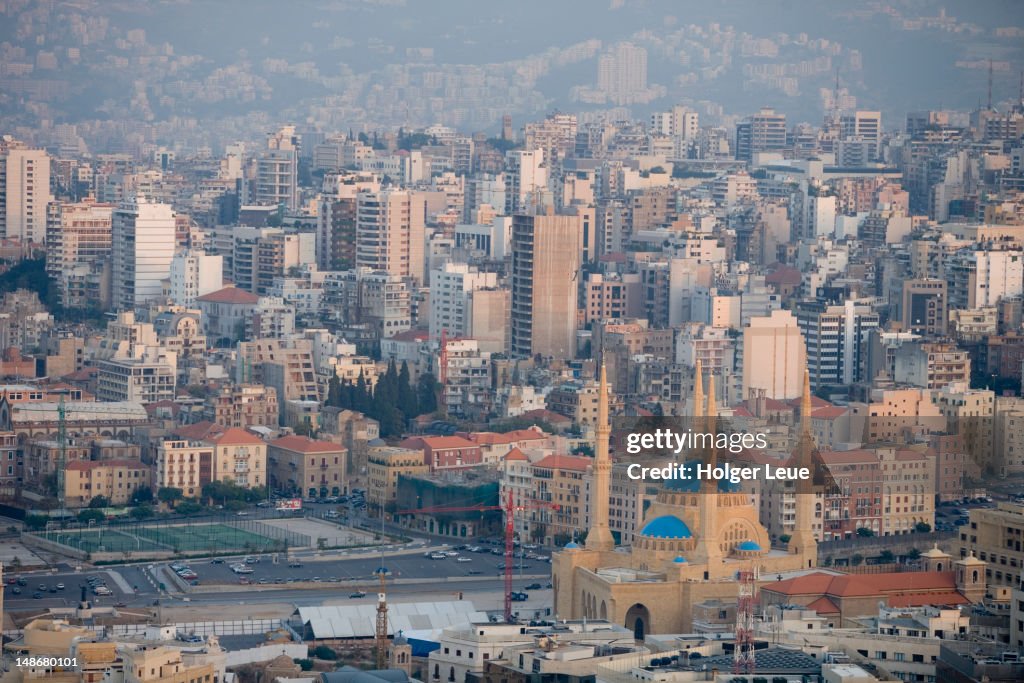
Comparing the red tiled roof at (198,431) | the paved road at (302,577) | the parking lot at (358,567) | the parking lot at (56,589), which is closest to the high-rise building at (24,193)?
the red tiled roof at (198,431)

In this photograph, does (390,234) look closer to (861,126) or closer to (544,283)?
(544,283)

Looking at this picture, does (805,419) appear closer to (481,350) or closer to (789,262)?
(481,350)

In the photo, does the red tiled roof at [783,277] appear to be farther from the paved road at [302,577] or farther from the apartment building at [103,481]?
the paved road at [302,577]

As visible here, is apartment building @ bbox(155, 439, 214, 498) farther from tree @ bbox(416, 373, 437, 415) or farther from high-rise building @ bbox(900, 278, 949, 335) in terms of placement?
high-rise building @ bbox(900, 278, 949, 335)

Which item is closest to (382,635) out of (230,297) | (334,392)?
(334,392)

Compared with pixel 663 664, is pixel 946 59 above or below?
above

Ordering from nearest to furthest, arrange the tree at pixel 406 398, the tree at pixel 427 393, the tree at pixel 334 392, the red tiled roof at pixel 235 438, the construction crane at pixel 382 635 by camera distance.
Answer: the construction crane at pixel 382 635
the red tiled roof at pixel 235 438
the tree at pixel 406 398
the tree at pixel 334 392
the tree at pixel 427 393

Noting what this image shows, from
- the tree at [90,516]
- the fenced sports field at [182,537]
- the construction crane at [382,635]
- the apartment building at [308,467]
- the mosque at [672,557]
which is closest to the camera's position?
the construction crane at [382,635]

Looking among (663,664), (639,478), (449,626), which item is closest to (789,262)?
(639,478)
